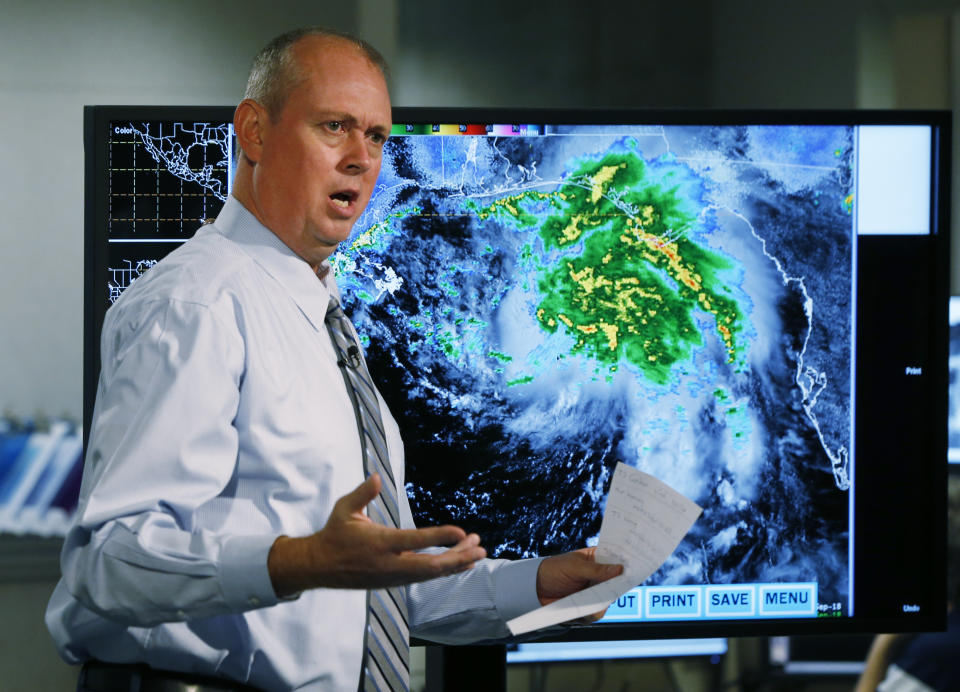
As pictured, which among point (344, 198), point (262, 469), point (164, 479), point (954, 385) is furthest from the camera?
point (954, 385)

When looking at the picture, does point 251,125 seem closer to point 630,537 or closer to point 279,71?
point 279,71

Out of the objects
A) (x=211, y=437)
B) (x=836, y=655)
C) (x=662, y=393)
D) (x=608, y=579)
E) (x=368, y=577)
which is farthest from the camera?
(x=836, y=655)

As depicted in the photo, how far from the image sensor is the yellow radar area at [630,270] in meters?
2.04

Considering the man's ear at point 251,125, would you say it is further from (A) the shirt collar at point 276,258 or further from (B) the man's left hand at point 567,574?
(B) the man's left hand at point 567,574

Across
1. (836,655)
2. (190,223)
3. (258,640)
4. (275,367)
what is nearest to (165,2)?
(190,223)

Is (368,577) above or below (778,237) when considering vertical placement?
below

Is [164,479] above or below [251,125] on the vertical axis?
below

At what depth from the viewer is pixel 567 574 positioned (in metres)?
1.57

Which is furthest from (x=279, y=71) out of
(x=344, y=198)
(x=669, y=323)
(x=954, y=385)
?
(x=954, y=385)

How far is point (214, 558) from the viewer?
109cm

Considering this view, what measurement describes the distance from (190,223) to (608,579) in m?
1.11

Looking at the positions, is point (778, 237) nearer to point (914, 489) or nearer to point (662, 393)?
point (662, 393)

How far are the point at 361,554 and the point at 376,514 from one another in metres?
0.42

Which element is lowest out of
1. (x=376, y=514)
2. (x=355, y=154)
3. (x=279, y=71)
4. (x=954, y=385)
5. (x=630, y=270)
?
(x=376, y=514)
